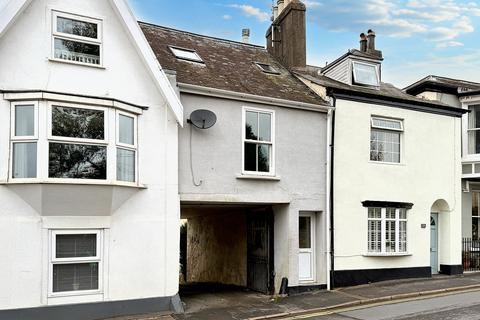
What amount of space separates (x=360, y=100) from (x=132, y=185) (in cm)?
849

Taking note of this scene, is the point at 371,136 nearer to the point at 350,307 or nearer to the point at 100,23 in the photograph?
the point at 350,307

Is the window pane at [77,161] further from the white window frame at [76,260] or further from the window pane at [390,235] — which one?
the window pane at [390,235]

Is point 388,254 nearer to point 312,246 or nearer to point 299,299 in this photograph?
point 312,246

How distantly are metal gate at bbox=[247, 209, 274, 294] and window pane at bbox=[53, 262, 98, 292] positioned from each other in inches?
235

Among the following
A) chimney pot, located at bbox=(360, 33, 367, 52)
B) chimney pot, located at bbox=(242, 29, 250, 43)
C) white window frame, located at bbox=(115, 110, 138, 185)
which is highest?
chimney pot, located at bbox=(242, 29, 250, 43)

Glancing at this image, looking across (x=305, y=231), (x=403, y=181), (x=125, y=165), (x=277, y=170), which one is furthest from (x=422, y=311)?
(x=125, y=165)

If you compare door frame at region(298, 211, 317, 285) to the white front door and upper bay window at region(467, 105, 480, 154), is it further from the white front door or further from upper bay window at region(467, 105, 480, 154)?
upper bay window at region(467, 105, 480, 154)

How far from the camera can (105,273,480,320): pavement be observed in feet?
41.2

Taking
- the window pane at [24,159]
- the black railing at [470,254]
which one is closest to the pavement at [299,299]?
the black railing at [470,254]

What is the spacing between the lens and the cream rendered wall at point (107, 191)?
35.7 feet

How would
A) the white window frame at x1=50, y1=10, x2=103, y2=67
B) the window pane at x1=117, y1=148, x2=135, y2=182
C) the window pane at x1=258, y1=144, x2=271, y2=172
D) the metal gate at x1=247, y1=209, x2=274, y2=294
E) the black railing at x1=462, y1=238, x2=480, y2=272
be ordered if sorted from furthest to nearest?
the black railing at x1=462, y1=238, x2=480, y2=272, the metal gate at x1=247, y1=209, x2=274, y2=294, the window pane at x1=258, y1=144, x2=271, y2=172, the window pane at x1=117, y1=148, x2=135, y2=182, the white window frame at x1=50, y1=10, x2=103, y2=67

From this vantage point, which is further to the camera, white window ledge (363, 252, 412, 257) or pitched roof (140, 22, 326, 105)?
white window ledge (363, 252, 412, 257)

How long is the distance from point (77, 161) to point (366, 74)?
1142 cm

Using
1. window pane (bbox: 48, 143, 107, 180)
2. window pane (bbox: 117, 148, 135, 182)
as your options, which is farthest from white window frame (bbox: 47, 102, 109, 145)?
window pane (bbox: 117, 148, 135, 182)
